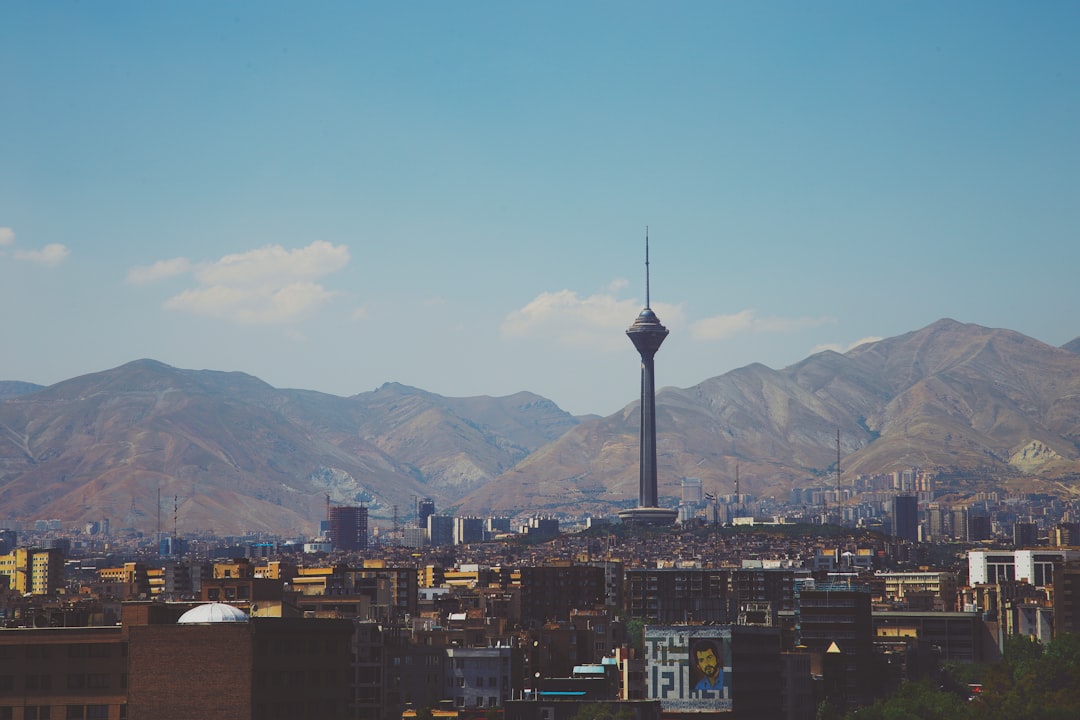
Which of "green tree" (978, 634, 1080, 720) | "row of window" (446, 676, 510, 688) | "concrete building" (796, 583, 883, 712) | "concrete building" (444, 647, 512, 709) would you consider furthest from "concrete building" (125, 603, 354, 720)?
"concrete building" (796, 583, 883, 712)

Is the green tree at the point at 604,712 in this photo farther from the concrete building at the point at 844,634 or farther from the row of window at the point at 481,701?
the concrete building at the point at 844,634

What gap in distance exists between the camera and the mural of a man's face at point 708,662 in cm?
12475

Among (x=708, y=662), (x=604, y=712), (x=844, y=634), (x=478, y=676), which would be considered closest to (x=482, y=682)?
(x=478, y=676)

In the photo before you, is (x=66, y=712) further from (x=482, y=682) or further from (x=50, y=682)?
(x=482, y=682)

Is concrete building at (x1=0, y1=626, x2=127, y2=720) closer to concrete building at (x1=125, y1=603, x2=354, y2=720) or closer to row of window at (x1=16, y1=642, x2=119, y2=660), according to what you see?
row of window at (x1=16, y1=642, x2=119, y2=660)

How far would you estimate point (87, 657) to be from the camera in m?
79.1

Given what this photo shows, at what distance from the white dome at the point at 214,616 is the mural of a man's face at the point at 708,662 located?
5293 centimetres

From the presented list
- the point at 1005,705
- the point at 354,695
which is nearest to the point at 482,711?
the point at 354,695

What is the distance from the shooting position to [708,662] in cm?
12506

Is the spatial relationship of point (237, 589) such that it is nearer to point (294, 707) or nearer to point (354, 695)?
point (354, 695)

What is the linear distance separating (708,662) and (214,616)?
179 ft

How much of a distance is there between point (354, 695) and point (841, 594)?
51095 millimetres

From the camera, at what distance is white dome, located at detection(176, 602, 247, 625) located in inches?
2997

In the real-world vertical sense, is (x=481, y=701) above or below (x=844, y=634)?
below
